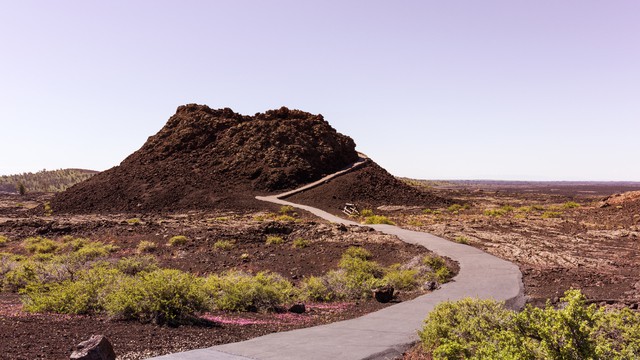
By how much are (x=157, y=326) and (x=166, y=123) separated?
188 ft

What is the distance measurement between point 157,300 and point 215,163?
43553 millimetres

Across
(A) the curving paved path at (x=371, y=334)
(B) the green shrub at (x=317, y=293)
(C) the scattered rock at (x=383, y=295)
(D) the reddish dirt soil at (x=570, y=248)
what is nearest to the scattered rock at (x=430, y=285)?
(A) the curving paved path at (x=371, y=334)

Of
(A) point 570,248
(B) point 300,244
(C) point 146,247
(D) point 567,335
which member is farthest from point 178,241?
(D) point 567,335

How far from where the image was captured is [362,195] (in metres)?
42.2

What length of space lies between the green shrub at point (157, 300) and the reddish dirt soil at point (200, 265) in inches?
10.7

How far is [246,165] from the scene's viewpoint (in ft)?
162

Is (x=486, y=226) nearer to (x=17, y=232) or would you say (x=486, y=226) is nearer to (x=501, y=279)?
(x=501, y=279)

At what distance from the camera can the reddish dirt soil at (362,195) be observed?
4025cm

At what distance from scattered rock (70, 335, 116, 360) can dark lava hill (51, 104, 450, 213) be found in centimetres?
3299

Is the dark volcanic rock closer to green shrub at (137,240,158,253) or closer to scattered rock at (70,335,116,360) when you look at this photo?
green shrub at (137,240,158,253)

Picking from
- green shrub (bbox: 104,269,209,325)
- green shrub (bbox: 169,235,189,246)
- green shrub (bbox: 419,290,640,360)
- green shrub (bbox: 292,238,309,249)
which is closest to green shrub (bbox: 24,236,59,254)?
green shrub (bbox: 169,235,189,246)

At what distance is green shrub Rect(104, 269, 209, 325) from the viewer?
7.95 metres

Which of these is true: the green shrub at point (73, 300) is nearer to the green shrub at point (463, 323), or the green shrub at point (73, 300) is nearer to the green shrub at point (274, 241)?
the green shrub at point (463, 323)

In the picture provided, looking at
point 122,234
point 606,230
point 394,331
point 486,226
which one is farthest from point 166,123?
point 394,331
